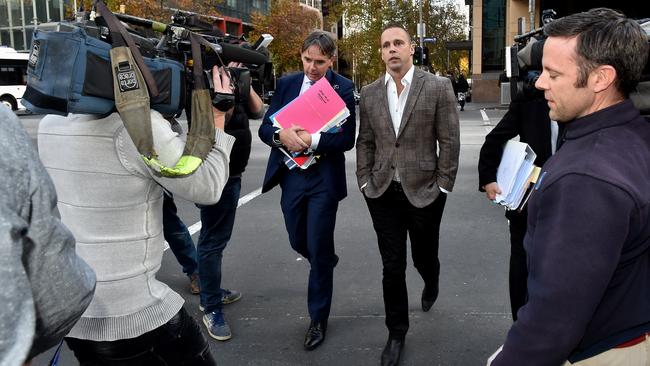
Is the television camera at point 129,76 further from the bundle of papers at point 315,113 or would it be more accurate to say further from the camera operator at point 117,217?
the bundle of papers at point 315,113

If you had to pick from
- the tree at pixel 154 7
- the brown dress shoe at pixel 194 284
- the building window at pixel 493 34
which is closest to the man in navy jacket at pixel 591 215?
the brown dress shoe at pixel 194 284

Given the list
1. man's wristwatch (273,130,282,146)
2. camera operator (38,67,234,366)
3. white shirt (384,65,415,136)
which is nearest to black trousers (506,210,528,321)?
white shirt (384,65,415,136)

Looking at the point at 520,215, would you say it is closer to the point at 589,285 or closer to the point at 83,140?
the point at 589,285

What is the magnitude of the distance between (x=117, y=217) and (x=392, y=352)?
2184 millimetres

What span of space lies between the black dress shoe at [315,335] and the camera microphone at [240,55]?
6.20 ft

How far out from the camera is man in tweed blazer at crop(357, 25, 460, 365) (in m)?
3.93

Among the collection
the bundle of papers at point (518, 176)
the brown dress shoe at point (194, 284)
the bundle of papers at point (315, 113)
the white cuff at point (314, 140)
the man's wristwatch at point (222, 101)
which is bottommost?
the brown dress shoe at point (194, 284)

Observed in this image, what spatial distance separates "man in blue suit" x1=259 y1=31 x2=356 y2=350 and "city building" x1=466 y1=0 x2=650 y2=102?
91.5ft

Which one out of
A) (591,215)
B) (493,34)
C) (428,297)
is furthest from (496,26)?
(591,215)

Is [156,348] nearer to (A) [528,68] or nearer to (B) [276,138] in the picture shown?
(B) [276,138]

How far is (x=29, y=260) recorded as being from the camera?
1110 millimetres

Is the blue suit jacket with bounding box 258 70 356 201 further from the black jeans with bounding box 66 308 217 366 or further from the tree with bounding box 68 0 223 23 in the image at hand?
the tree with bounding box 68 0 223 23

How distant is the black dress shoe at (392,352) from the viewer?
3.77m

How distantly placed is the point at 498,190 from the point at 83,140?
7.67ft
